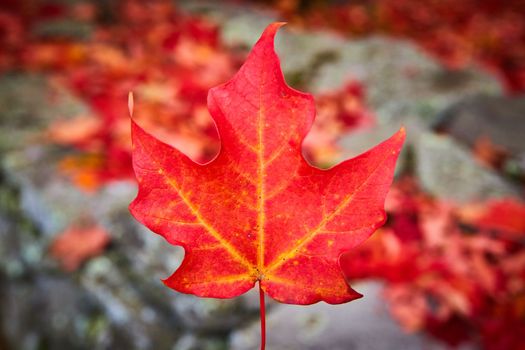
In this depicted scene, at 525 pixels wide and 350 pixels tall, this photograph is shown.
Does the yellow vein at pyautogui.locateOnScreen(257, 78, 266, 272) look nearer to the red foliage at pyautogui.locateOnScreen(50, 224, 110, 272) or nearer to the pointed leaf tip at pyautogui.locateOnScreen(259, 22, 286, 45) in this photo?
the pointed leaf tip at pyautogui.locateOnScreen(259, 22, 286, 45)

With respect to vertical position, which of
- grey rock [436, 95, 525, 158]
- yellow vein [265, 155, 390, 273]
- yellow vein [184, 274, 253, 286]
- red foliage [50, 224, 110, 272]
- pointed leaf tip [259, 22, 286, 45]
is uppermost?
pointed leaf tip [259, 22, 286, 45]

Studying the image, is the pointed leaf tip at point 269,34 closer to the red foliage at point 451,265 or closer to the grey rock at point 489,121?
the red foliage at point 451,265

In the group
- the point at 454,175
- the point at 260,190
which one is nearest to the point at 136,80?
the point at 454,175

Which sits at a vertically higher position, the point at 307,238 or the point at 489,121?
the point at 307,238

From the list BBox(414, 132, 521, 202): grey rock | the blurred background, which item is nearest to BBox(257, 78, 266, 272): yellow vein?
the blurred background

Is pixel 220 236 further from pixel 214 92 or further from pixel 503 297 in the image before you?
pixel 503 297

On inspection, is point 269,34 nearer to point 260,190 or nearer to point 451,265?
point 260,190
